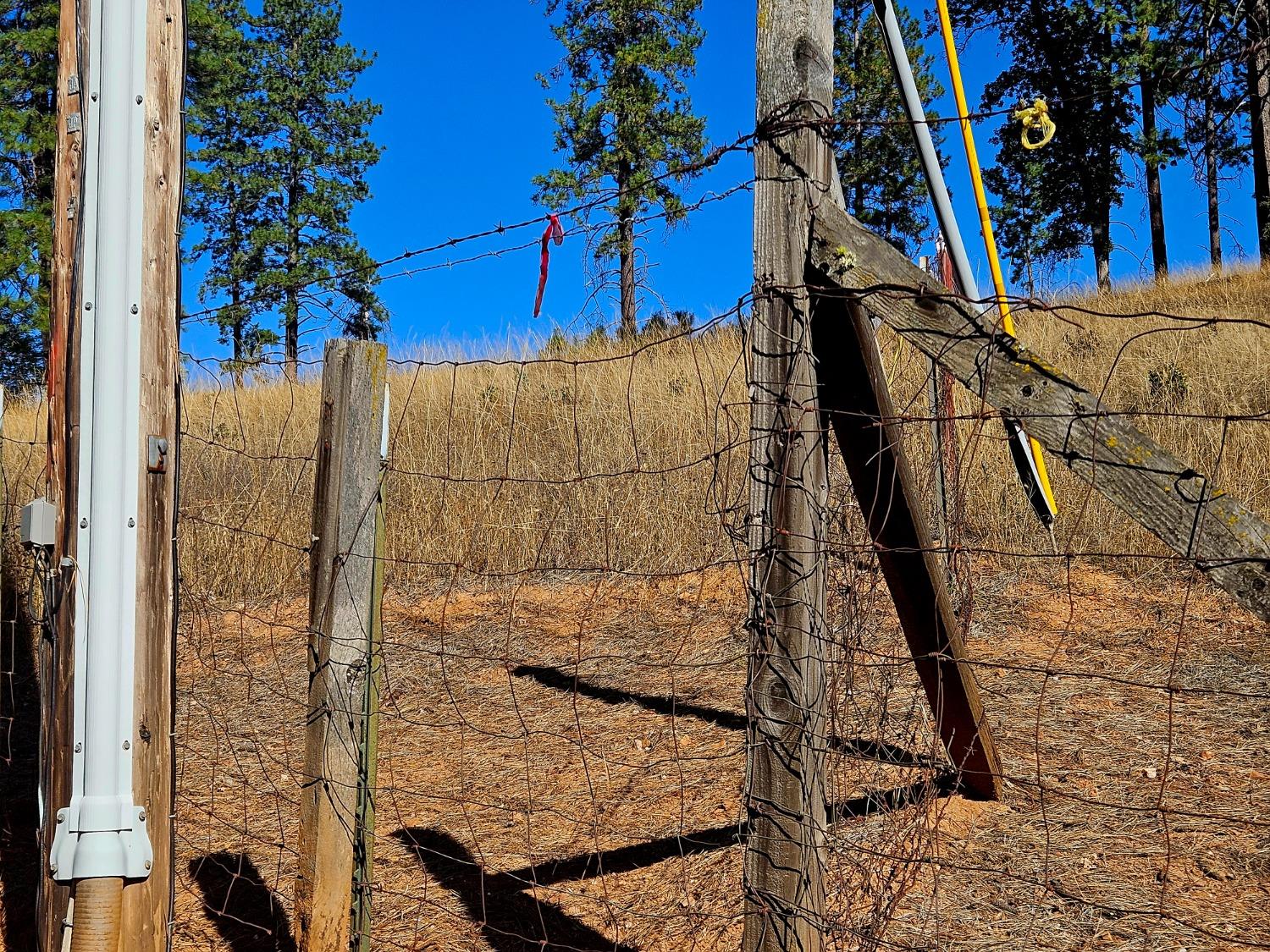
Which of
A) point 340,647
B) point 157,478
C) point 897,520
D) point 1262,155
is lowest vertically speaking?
point 340,647

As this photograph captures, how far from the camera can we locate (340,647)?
2.65m

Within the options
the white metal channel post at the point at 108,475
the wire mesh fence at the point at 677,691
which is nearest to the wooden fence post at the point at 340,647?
the wire mesh fence at the point at 677,691

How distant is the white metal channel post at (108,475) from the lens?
203cm

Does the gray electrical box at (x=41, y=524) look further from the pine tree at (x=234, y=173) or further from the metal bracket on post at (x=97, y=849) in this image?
the pine tree at (x=234, y=173)

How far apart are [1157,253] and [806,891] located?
21510 millimetres

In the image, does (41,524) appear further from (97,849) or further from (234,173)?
(234,173)

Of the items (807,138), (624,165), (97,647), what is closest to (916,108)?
(807,138)

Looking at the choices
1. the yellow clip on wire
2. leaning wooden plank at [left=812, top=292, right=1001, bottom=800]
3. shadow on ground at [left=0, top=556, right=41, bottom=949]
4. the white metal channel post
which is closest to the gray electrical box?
the white metal channel post


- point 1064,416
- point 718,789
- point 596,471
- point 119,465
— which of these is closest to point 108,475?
point 119,465

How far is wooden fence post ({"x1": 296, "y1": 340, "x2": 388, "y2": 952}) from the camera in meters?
2.63

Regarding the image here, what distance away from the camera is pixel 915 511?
2742 millimetres

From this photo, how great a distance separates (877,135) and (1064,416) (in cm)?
2083

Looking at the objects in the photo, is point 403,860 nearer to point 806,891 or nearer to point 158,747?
point 158,747

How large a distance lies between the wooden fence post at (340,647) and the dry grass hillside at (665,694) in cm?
38
